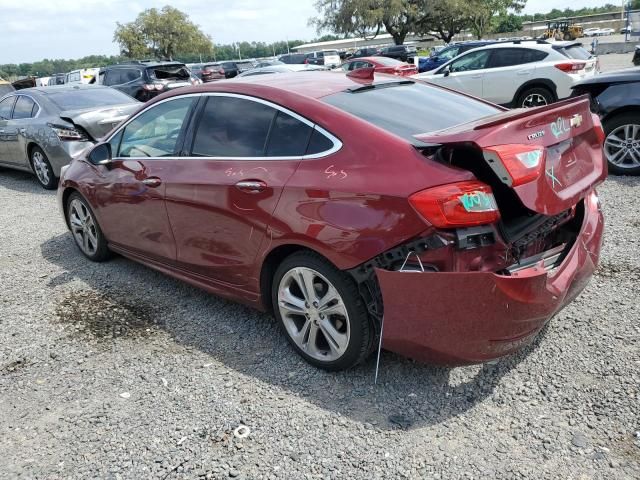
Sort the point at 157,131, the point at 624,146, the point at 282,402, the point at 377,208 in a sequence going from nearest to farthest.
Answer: the point at 377,208
the point at 282,402
the point at 157,131
the point at 624,146

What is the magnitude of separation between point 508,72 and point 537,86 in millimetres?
708

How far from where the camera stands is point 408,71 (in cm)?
1559

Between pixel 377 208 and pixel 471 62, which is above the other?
pixel 471 62

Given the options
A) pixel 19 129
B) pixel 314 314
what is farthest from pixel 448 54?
Result: pixel 314 314

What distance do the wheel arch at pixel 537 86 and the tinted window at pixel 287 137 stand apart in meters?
9.64

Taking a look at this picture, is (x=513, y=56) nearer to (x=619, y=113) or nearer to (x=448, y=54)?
(x=619, y=113)

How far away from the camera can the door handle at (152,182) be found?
3.90 m

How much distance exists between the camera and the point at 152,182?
396 cm

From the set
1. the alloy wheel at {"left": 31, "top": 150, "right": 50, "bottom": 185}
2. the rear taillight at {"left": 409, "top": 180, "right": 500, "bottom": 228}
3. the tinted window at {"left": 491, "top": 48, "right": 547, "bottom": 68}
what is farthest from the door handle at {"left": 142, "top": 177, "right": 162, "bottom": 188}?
the tinted window at {"left": 491, "top": 48, "right": 547, "bottom": 68}

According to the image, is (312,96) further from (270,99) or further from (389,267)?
(389,267)

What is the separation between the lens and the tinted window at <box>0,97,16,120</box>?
9.30 m

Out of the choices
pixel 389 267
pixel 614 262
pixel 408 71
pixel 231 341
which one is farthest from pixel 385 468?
pixel 408 71

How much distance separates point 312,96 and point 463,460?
6.95 feet

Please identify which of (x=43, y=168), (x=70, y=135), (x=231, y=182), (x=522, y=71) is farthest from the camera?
(x=522, y=71)
